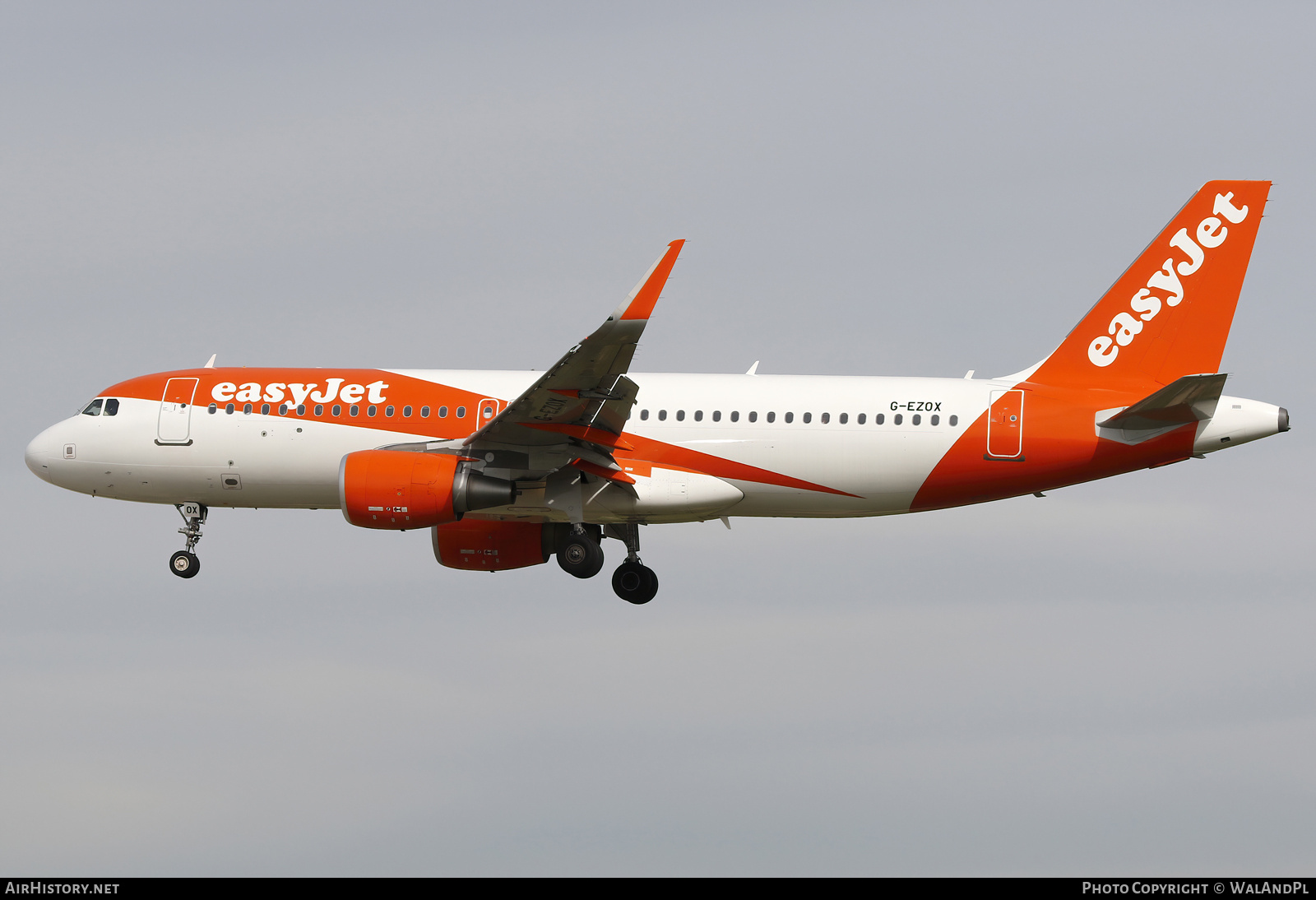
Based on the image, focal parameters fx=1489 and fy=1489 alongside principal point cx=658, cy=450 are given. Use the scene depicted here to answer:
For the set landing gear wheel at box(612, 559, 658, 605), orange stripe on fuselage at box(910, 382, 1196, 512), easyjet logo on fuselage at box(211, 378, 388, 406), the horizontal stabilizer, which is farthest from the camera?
landing gear wheel at box(612, 559, 658, 605)

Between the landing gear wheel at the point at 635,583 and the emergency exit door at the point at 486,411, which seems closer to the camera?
the emergency exit door at the point at 486,411

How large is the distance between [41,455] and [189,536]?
4232 millimetres

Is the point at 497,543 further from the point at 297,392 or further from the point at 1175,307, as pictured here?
the point at 1175,307

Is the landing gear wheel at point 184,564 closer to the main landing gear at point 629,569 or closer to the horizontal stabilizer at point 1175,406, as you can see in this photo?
the main landing gear at point 629,569

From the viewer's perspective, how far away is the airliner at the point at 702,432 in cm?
3197

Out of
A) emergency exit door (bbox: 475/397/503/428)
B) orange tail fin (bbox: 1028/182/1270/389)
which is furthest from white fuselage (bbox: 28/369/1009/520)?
orange tail fin (bbox: 1028/182/1270/389)

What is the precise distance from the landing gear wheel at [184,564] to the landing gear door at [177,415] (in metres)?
2.98

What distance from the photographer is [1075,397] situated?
3331cm

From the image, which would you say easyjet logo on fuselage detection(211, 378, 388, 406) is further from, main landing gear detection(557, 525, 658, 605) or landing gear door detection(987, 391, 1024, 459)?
landing gear door detection(987, 391, 1024, 459)

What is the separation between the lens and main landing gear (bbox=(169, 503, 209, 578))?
36156 mm

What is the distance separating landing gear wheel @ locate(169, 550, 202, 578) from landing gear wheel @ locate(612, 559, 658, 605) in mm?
10261

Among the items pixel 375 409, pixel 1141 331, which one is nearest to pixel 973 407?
pixel 1141 331

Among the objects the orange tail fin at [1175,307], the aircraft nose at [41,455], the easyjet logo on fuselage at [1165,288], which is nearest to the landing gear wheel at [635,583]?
the orange tail fin at [1175,307]

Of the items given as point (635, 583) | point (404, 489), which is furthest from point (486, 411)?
point (635, 583)
